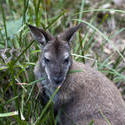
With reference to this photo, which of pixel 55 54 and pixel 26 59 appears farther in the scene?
pixel 26 59

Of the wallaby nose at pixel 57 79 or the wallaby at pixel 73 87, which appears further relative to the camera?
the wallaby at pixel 73 87

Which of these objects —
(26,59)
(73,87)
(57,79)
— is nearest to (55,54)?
(57,79)

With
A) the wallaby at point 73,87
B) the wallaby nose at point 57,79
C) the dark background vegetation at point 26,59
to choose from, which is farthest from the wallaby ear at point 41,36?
the wallaby nose at point 57,79

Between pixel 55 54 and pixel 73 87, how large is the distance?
867 millimetres

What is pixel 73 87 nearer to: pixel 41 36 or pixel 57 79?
pixel 57 79

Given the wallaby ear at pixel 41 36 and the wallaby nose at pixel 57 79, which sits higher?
the wallaby ear at pixel 41 36

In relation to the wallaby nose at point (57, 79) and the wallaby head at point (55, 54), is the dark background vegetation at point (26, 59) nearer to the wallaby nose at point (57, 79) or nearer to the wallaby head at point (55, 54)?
the wallaby head at point (55, 54)

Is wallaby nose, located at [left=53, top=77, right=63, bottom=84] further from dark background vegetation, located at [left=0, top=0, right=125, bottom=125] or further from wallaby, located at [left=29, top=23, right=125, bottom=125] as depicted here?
dark background vegetation, located at [left=0, top=0, right=125, bottom=125]

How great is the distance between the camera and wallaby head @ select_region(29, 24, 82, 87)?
3895 millimetres

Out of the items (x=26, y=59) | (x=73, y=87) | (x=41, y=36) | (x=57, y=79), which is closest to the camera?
(x=57, y=79)

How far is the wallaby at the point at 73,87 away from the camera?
13.0 feet

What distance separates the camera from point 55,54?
13.0ft

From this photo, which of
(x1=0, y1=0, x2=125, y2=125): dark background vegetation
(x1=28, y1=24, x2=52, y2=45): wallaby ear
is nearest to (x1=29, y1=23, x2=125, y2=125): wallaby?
(x1=28, y1=24, x2=52, y2=45): wallaby ear

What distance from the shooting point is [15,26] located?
4.95 meters
